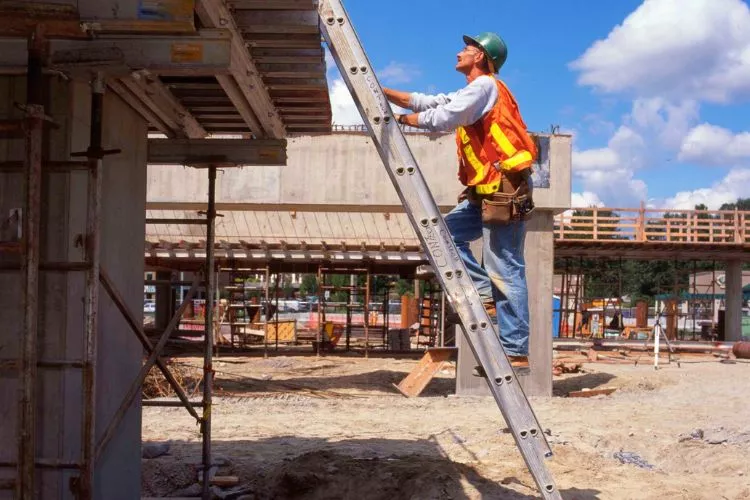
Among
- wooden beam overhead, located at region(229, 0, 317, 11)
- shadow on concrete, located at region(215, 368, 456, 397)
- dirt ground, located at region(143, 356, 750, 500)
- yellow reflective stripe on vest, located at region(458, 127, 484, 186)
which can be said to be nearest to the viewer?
wooden beam overhead, located at region(229, 0, 317, 11)

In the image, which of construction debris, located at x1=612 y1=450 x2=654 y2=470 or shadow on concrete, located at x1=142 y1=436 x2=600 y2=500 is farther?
construction debris, located at x1=612 y1=450 x2=654 y2=470

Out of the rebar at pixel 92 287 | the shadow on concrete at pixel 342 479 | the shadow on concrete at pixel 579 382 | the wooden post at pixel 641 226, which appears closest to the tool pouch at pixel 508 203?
the rebar at pixel 92 287

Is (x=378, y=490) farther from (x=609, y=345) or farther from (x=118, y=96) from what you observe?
(x=609, y=345)

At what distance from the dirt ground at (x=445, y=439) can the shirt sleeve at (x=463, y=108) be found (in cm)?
358

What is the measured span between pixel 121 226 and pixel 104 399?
129cm

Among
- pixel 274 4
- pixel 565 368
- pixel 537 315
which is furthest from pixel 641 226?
pixel 274 4

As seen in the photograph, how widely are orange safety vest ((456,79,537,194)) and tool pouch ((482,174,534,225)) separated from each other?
5cm

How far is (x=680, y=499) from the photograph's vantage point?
24.9 feet

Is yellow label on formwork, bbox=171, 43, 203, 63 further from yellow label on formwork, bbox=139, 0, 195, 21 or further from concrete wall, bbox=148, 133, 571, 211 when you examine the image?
concrete wall, bbox=148, 133, 571, 211

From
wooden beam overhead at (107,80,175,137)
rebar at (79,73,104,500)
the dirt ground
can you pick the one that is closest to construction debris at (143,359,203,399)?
the dirt ground

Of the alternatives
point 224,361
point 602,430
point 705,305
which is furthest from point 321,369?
point 705,305

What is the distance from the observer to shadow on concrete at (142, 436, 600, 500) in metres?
7.28

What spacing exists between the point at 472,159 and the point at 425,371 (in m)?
12.1

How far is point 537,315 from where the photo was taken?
16.4 metres
